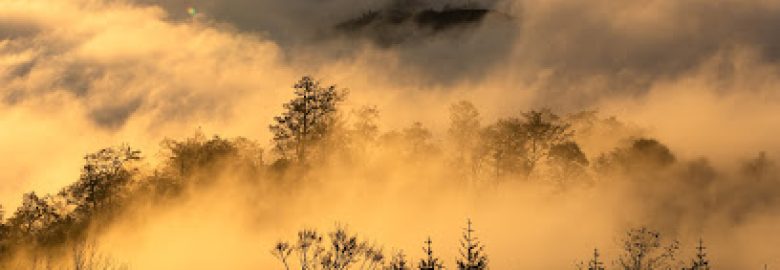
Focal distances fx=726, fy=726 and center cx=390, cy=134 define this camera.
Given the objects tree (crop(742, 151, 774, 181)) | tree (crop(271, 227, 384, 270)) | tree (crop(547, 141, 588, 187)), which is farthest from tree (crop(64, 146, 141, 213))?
tree (crop(742, 151, 774, 181))

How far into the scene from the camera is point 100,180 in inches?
2566

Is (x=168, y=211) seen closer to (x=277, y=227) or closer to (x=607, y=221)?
(x=277, y=227)

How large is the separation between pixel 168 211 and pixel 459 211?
31466mm

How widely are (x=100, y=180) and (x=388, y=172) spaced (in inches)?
1197

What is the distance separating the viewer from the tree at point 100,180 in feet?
212

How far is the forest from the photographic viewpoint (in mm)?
65750

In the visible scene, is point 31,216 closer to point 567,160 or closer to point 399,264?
point 399,264

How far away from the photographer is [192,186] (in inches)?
2869

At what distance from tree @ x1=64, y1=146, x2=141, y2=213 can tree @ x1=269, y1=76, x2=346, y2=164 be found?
14244 mm

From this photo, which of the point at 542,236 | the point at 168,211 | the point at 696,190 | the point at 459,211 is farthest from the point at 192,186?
the point at 696,190

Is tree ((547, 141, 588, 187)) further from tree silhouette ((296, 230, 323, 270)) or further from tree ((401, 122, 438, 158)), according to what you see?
tree silhouette ((296, 230, 323, 270))

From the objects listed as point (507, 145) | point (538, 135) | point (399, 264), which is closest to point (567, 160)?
point (538, 135)

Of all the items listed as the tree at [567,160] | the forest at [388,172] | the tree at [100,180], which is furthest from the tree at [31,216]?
the tree at [567,160]

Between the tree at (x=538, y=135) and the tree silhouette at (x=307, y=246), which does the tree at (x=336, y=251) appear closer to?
the tree silhouette at (x=307, y=246)
